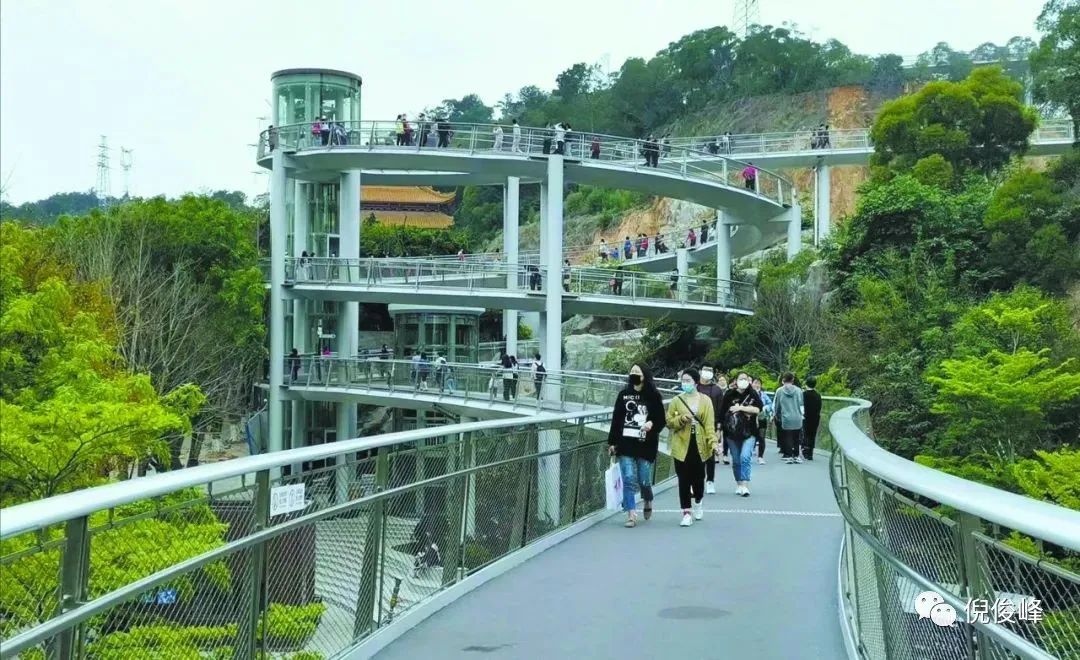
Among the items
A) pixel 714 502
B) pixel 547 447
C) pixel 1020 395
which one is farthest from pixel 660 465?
pixel 1020 395

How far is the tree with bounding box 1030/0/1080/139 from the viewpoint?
124 ft

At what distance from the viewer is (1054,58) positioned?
3947 cm

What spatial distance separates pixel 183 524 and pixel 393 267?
3890cm

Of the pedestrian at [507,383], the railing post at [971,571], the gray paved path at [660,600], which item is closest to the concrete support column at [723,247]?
the pedestrian at [507,383]

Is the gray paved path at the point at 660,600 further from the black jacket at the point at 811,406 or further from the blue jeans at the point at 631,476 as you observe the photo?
the black jacket at the point at 811,406

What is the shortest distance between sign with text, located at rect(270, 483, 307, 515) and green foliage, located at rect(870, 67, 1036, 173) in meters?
44.8

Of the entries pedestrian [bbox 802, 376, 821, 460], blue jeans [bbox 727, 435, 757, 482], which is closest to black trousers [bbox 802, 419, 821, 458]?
pedestrian [bbox 802, 376, 821, 460]

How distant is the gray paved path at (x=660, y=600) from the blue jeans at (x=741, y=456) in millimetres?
2833

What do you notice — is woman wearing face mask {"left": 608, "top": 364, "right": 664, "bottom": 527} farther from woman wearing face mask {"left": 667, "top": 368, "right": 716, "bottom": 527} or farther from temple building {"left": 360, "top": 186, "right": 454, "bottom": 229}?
temple building {"left": 360, "top": 186, "right": 454, "bottom": 229}

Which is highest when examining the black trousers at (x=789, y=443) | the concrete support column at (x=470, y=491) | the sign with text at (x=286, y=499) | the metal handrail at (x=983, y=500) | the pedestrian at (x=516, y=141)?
the pedestrian at (x=516, y=141)

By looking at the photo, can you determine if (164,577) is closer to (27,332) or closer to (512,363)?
(27,332)

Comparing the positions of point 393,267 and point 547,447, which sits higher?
point 393,267

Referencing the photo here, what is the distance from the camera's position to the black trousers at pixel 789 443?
21.4 metres

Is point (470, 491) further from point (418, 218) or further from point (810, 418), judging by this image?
point (418, 218)
